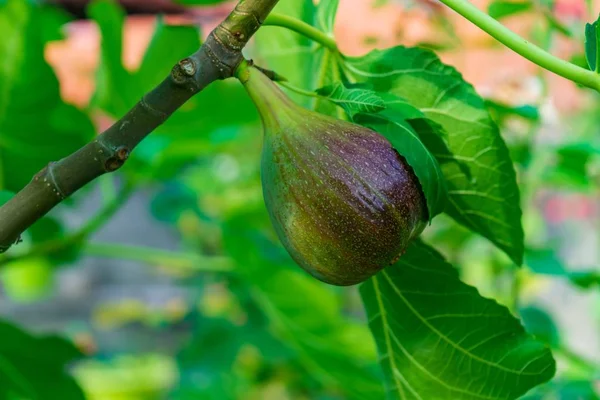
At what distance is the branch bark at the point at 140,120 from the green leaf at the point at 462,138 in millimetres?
129

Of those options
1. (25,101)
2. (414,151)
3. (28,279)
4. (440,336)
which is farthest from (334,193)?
(28,279)

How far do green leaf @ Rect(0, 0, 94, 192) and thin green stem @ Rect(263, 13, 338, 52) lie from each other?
0.40 metres

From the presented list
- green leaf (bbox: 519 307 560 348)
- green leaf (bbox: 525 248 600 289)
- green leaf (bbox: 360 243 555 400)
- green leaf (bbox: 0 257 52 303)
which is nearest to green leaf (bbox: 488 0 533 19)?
green leaf (bbox: 525 248 600 289)

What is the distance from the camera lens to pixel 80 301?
8.98 feet

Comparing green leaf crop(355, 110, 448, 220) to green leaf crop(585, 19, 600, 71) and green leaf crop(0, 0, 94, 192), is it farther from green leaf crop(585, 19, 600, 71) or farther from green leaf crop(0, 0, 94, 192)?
green leaf crop(0, 0, 94, 192)

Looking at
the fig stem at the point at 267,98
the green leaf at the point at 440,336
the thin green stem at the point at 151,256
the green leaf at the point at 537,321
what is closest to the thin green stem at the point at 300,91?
the fig stem at the point at 267,98

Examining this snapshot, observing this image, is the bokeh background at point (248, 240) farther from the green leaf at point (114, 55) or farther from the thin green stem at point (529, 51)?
the thin green stem at point (529, 51)

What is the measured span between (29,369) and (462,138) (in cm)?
54

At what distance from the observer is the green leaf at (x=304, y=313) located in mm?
919

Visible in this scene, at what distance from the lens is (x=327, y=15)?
1.60ft

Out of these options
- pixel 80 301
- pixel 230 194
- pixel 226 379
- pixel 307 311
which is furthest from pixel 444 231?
pixel 80 301

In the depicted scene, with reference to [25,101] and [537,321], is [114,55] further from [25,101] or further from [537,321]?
[537,321]

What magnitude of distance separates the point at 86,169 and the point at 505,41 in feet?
0.73

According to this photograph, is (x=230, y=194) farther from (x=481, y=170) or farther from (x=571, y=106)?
(x=481, y=170)
